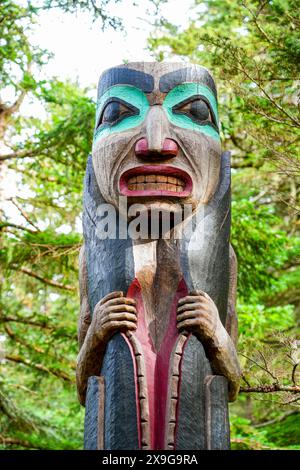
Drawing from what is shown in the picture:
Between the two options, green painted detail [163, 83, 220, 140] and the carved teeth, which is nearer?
the carved teeth

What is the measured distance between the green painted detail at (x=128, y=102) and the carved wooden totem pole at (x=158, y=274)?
1cm

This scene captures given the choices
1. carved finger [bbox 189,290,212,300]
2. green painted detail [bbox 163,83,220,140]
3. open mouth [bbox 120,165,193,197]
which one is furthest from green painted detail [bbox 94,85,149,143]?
carved finger [bbox 189,290,212,300]

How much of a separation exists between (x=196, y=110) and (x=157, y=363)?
1.98 metres

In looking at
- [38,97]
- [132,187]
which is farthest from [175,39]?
[132,187]

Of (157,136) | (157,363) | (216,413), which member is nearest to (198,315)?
(157,363)

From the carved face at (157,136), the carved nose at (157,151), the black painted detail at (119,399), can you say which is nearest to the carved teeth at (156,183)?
the carved face at (157,136)

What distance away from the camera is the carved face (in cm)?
463

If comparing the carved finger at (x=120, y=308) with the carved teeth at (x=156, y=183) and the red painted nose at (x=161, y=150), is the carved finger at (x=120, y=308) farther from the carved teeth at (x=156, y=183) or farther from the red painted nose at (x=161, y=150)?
the red painted nose at (x=161, y=150)

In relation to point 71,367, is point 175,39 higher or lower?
higher

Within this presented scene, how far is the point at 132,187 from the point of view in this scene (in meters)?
4.68

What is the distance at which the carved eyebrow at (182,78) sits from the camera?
488 cm

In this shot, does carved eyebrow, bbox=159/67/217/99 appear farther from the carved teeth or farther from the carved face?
the carved teeth
